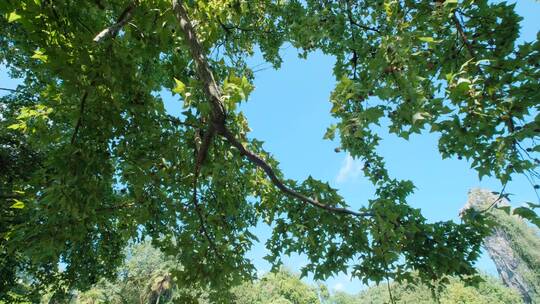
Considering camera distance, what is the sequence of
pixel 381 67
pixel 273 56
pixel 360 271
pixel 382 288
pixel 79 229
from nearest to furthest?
pixel 381 67 → pixel 79 229 → pixel 360 271 → pixel 273 56 → pixel 382 288

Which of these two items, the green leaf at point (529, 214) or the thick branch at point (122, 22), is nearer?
the green leaf at point (529, 214)

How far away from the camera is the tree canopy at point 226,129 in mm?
2959

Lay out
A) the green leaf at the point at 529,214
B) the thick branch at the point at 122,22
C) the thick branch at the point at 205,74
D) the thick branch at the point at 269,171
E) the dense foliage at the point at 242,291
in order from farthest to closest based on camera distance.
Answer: the dense foliage at the point at 242,291 < the thick branch at the point at 269,171 < the thick branch at the point at 122,22 < the thick branch at the point at 205,74 < the green leaf at the point at 529,214

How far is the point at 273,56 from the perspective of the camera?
8.42 m

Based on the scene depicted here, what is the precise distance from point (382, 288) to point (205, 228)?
304 ft

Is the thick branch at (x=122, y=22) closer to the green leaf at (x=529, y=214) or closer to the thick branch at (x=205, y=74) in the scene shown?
the thick branch at (x=205, y=74)

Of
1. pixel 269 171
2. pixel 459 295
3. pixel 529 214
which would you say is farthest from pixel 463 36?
pixel 459 295

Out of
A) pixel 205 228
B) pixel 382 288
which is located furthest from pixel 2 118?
pixel 382 288

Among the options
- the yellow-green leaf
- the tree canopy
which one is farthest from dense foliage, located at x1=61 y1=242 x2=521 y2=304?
→ the yellow-green leaf

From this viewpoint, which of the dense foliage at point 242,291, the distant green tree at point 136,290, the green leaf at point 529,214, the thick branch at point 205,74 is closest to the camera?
the green leaf at point 529,214

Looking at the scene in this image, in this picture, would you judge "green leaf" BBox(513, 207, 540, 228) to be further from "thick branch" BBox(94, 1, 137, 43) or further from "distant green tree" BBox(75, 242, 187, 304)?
"distant green tree" BBox(75, 242, 187, 304)

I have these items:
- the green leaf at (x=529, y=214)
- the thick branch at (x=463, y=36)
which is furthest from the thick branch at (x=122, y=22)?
the green leaf at (x=529, y=214)

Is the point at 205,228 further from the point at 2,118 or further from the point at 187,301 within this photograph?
the point at 2,118

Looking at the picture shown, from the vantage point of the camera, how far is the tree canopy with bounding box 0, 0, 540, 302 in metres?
2.96
